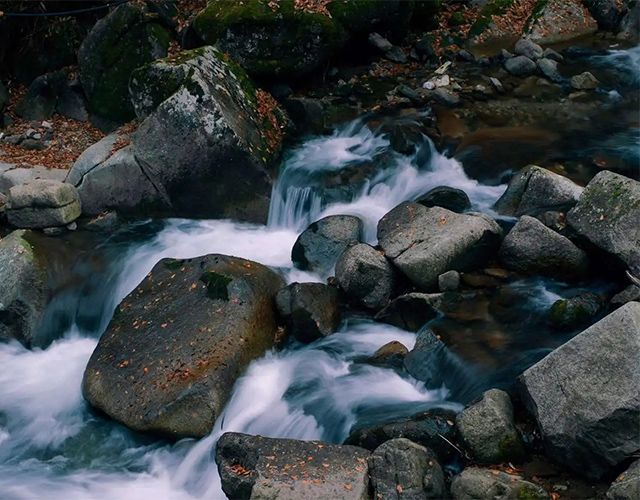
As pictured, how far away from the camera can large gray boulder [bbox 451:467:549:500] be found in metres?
5.49

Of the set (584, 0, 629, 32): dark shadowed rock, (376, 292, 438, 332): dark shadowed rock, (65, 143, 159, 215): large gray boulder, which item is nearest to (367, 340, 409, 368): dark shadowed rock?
(376, 292, 438, 332): dark shadowed rock

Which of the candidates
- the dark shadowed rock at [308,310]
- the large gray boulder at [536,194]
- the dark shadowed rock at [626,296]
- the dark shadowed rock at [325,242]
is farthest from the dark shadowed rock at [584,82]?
the dark shadowed rock at [308,310]

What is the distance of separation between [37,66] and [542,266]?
382 inches

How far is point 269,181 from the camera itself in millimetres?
10133

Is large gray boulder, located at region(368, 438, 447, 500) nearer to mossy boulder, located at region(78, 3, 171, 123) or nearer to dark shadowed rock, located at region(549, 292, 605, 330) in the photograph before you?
dark shadowed rock, located at region(549, 292, 605, 330)

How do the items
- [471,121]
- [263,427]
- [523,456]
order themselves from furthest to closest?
1. [471,121]
2. [263,427]
3. [523,456]

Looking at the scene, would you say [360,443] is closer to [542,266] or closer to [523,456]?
[523,456]

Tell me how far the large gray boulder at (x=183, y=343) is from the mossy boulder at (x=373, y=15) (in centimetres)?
552

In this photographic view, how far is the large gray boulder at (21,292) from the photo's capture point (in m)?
8.64

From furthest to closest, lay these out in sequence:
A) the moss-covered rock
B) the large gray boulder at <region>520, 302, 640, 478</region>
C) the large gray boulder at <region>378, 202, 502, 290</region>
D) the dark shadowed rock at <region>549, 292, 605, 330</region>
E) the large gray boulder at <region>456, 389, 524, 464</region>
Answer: the moss-covered rock → the large gray boulder at <region>378, 202, 502, 290</region> → the dark shadowed rock at <region>549, 292, 605, 330</region> → the large gray boulder at <region>456, 389, 524, 464</region> → the large gray boulder at <region>520, 302, 640, 478</region>

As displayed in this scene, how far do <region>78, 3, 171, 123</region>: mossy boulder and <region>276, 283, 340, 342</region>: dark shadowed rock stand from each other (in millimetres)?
5645

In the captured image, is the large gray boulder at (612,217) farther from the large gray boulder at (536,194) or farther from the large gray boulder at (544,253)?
the large gray boulder at (536,194)

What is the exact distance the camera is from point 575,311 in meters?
7.27

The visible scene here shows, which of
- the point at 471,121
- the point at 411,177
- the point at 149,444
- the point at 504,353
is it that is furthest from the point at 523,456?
the point at 471,121
